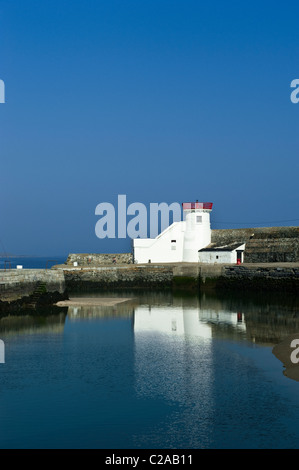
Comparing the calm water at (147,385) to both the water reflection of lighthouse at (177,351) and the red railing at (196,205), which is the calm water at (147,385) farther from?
the red railing at (196,205)

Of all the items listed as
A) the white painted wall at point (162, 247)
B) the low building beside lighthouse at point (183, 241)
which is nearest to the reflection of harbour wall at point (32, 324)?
the white painted wall at point (162, 247)

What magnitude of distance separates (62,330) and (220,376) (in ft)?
29.7

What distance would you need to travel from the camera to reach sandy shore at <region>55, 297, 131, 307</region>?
1131 inches

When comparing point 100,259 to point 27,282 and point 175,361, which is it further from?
point 175,361

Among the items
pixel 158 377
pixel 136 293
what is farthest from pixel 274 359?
pixel 136 293

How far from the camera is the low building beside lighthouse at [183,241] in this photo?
4300 cm

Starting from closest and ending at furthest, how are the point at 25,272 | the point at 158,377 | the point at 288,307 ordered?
the point at 158,377 → the point at 288,307 → the point at 25,272

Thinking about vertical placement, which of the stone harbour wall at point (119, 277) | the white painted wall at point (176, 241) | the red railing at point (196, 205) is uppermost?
the red railing at point (196, 205)

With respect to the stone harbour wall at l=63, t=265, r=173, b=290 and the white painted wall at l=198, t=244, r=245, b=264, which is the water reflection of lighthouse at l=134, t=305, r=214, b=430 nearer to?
the stone harbour wall at l=63, t=265, r=173, b=290

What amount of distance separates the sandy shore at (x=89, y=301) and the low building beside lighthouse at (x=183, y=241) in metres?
11.6

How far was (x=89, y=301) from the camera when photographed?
30.4m
